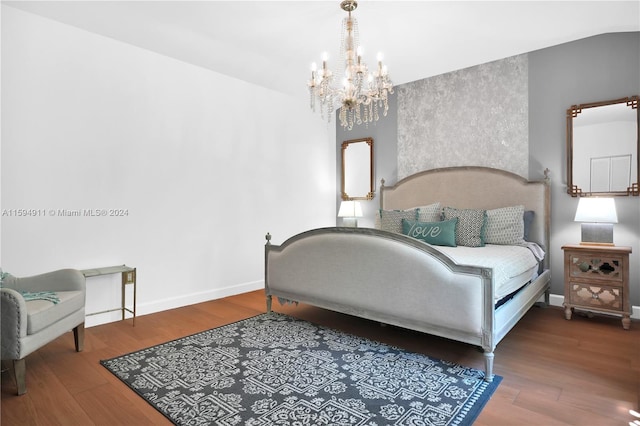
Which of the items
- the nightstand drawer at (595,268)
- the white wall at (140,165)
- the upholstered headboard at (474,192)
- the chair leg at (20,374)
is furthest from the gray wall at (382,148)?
the chair leg at (20,374)

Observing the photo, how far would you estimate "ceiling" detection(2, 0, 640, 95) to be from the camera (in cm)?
284

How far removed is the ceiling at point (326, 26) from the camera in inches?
112

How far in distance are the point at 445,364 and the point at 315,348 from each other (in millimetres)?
905

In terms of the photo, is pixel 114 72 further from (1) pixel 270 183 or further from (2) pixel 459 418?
(2) pixel 459 418

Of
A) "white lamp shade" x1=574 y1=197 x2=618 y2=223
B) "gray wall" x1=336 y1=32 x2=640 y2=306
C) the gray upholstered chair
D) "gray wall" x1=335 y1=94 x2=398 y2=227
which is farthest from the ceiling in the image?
the gray upholstered chair

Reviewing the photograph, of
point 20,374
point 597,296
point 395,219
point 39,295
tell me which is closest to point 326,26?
point 395,219

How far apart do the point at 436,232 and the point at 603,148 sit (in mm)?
1793

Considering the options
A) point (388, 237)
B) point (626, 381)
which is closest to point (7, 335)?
point (388, 237)

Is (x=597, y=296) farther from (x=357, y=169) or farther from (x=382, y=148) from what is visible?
(x=357, y=169)

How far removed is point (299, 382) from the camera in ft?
6.98

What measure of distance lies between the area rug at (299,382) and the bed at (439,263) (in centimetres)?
25

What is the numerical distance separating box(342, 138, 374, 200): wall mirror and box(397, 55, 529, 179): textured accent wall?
0.51 m

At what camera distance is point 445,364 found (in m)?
2.37

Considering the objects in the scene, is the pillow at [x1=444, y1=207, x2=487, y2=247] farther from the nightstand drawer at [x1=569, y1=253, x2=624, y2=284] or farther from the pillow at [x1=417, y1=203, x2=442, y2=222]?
the nightstand drawer at [x1=569, y1=253, x2=624, y2=284]
